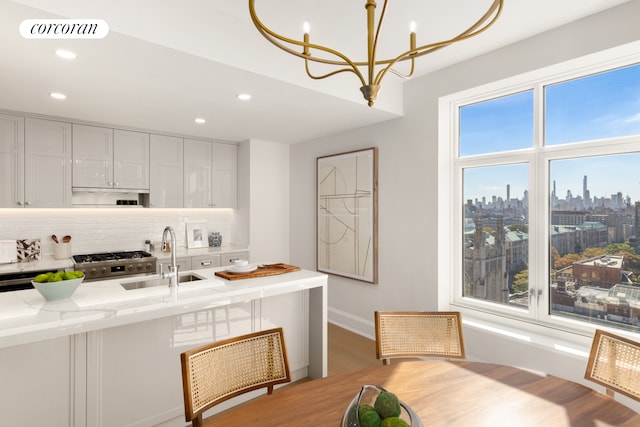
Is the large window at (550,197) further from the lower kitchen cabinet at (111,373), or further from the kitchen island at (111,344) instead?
the lower kitchen cabinet at (111,373)

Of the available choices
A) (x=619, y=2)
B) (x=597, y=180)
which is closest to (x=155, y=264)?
(x=597, y=180)

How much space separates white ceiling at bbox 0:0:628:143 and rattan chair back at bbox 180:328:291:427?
1.71 meters

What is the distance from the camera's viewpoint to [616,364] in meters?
1.45

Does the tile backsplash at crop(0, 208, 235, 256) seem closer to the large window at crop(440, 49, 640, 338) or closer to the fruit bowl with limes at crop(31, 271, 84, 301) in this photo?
the fruit bowl with limes at crop(31, 271, 84, 301)

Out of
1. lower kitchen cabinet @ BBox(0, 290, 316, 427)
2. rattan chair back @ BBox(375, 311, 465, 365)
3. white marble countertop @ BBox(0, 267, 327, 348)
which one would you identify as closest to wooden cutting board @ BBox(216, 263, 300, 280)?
white marble countertop @ BBox(0, 267, 327, 348)

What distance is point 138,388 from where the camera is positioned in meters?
1.98

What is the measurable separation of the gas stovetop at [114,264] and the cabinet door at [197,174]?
0.88 meters

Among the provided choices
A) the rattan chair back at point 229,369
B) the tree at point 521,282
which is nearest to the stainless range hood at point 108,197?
the rattan chair back at point 229,369

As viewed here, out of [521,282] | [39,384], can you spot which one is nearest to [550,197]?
[521,282]

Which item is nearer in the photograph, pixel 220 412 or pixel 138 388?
pixel 138 388

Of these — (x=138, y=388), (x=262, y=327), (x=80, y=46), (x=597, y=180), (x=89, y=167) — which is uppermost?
(x=80, y=46)

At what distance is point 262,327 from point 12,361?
140cm

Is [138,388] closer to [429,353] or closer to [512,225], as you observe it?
[429,353]

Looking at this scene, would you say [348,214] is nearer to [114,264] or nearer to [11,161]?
[114,264]
